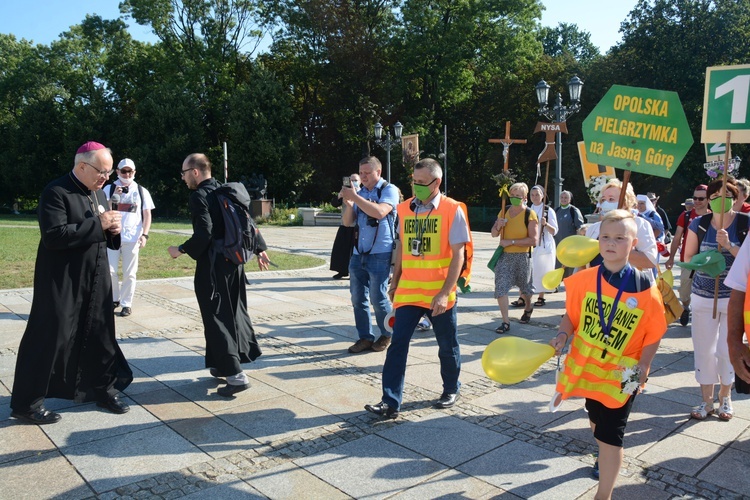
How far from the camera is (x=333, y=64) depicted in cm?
3841

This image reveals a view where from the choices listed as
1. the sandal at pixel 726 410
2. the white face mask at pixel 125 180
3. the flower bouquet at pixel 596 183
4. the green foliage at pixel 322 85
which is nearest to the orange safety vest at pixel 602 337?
the sandal at pixel 726 410

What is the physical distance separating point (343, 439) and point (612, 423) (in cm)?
174

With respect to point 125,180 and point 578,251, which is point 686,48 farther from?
point 578,251

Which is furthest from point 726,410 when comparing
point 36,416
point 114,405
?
point 36,416

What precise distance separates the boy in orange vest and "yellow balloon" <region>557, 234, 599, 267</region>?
0.44 meters

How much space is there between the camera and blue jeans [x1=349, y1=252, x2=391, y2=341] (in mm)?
6059

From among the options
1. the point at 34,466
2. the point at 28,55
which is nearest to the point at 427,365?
the point at 34,466

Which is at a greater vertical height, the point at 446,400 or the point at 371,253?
the point at 371,253

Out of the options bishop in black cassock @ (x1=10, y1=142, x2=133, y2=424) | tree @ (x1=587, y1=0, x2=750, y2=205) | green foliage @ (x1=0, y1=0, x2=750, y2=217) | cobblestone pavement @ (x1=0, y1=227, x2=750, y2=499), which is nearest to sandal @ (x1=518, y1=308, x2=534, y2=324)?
cobblestone pavement @ (x1=0, y1=227, x2=750, y2=499)

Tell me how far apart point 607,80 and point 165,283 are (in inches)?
1293

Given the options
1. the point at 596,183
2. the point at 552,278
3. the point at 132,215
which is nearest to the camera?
the point at 552,278

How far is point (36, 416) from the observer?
4.09 m

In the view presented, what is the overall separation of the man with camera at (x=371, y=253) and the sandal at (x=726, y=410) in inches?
118

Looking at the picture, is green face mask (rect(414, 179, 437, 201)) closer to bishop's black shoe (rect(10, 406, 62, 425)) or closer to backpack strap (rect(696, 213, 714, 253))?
backpack strap (rect(696, 213, 714, 253))
